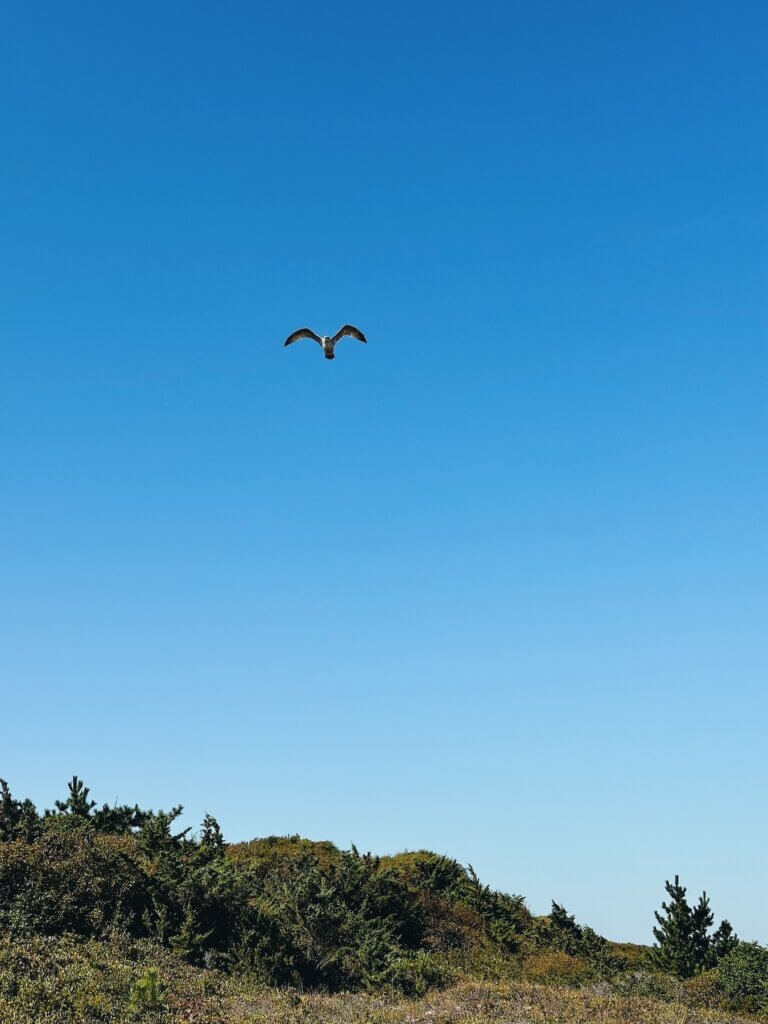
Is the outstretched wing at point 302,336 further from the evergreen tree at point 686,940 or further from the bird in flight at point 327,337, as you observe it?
the evergreen tree at point 686,940

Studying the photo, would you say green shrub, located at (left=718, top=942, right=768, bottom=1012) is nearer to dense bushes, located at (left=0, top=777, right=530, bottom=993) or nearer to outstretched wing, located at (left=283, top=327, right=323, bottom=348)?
dense bushes, located at (left=0, top=777, right=530, bottom=993)

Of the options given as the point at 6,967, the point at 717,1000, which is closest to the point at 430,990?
the point at 717,1000

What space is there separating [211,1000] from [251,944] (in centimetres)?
628

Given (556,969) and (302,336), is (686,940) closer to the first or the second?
(556,969)

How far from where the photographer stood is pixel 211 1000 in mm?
21078

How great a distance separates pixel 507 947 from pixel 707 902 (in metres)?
9.27

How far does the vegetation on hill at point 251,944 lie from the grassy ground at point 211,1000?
78mm

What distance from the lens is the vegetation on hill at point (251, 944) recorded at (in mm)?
20484

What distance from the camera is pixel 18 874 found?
1012 inches

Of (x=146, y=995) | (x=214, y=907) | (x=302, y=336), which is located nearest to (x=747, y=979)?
(x=214, y=907)

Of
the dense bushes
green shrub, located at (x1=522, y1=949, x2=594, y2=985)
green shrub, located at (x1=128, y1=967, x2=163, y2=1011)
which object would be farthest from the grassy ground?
green shrub, located at (x1=522, y1=949, x2=594, y2=985)

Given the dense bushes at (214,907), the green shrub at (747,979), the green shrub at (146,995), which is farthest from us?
the green shrub at (747,979)

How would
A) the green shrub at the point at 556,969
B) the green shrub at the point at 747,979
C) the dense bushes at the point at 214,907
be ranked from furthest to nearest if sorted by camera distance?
the green shrub at the point at 556,969, the green shrub at the point at 747,979, the dense bushes at the point at 214,907

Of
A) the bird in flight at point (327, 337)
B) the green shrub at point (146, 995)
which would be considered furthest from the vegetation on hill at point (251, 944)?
the bird in flight at point (327, 337)
